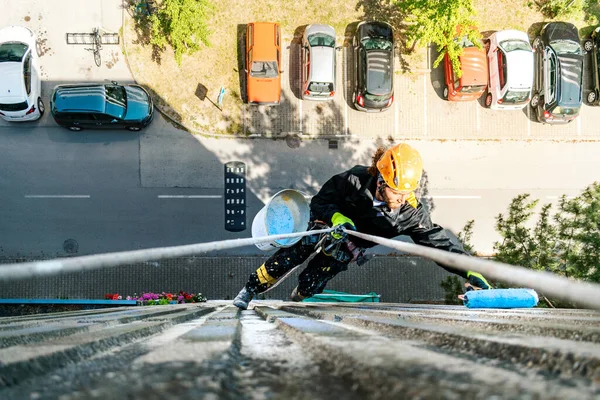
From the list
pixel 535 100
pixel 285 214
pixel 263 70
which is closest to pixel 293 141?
pixel 263 70

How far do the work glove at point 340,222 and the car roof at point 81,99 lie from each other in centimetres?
881

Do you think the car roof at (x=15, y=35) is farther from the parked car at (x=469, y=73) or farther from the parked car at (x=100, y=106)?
the parked car at (x=469, y=73)

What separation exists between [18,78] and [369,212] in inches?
445

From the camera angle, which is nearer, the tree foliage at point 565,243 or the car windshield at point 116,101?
the tree foliage at point 565,243

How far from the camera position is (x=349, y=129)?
1468cm

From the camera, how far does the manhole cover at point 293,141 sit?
47.6 ft

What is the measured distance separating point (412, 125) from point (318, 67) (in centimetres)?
350

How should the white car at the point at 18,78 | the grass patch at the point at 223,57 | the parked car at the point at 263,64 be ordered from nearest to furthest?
the white car at the point at 18,78, the parked car at the point at 263,64, the grass patch at the point at 223,57

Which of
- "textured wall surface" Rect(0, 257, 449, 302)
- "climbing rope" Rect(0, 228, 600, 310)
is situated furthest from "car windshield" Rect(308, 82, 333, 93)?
"climbing rope" Rect(0, 228, 600, 310)

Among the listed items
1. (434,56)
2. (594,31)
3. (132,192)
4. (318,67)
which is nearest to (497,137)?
(434,56)

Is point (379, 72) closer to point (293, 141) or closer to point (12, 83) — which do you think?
point (293, 141)

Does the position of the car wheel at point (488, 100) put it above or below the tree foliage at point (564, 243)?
above

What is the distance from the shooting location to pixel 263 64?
13914 millimetres

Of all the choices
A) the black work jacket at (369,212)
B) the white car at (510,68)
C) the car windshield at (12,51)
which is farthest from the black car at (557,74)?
Answer: the car windshield at (12,51)
